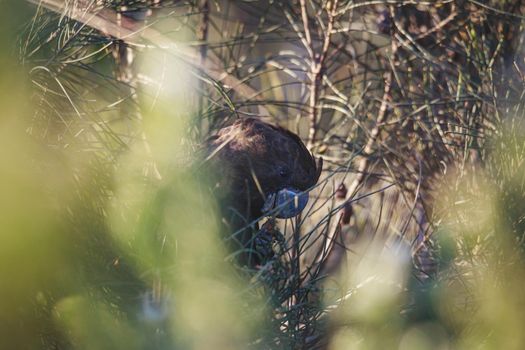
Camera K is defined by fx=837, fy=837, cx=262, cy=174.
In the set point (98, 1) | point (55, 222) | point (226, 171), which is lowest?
point (226, 171)

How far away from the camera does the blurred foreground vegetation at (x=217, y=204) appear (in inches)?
38.6

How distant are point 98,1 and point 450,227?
0.79 m

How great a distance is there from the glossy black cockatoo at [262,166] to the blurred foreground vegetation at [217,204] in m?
0.06

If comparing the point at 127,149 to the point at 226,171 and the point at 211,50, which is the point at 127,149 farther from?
the point at 211,50

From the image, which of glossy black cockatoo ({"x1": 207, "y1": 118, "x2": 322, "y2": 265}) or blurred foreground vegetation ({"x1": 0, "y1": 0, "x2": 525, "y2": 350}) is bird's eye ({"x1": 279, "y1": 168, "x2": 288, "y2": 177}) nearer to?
glossy black cockatoo ({"x1": 207, "y1": 118, "x2": 322, "y2": 265})

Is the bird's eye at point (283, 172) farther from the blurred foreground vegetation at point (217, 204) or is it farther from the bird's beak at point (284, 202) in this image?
the blurred foreground vegetation at point (217, 204)

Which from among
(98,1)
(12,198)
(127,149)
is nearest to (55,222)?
(12,198)

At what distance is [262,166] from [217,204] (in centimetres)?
39

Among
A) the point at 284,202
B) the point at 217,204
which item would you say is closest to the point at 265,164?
the point at 284,202

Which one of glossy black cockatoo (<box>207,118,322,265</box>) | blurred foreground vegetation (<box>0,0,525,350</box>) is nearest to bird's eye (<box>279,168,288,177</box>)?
glossy black cockatoo (<box>207,118,322,265</box>)

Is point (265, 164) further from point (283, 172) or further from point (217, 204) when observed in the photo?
point (217, 204)

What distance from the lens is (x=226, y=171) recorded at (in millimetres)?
1462

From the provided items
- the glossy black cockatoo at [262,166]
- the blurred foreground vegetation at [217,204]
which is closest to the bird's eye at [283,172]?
the glossy black cockatoo at [262,166]

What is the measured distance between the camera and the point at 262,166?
5.25 feet
